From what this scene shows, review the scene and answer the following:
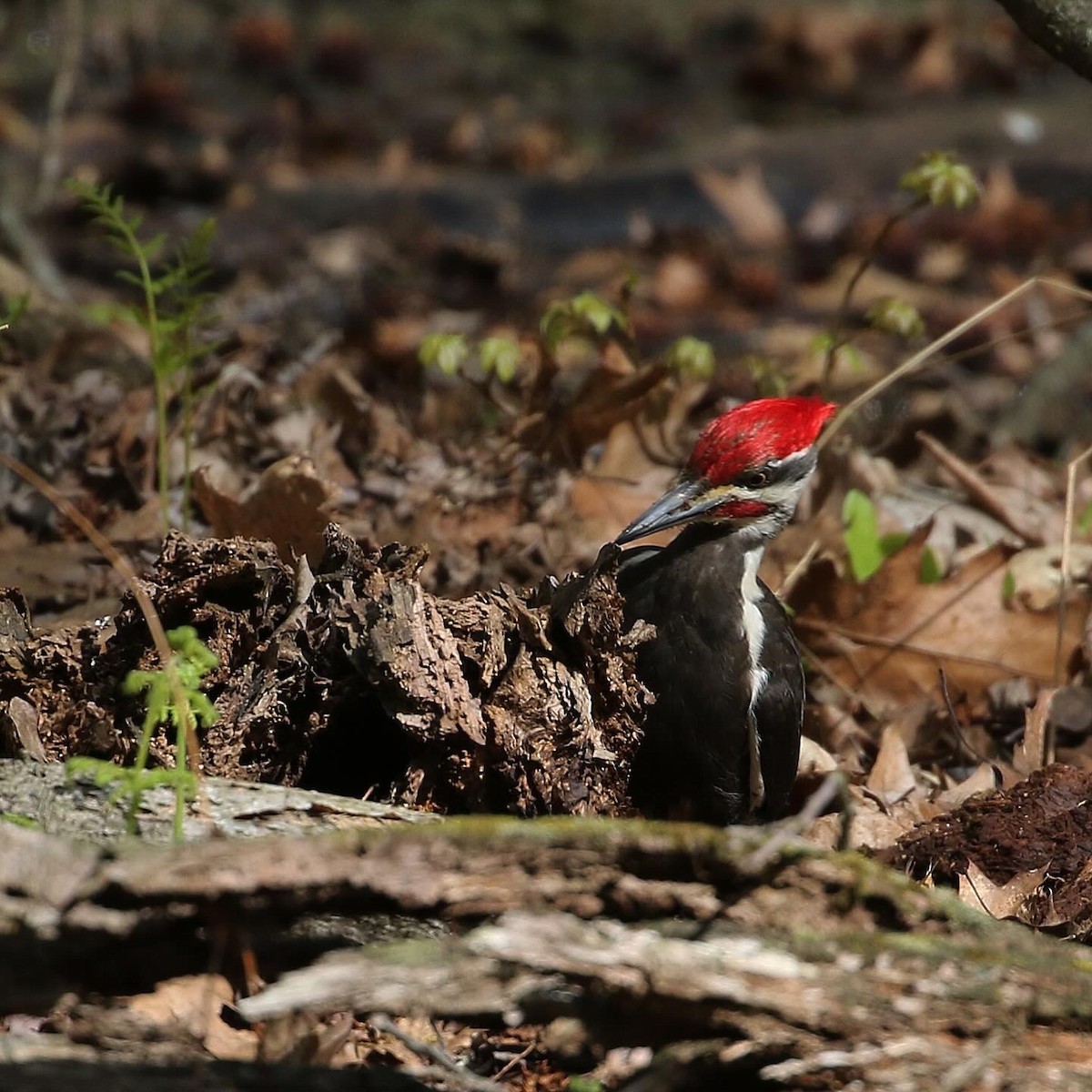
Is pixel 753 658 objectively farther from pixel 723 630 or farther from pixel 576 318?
pixel 576 318

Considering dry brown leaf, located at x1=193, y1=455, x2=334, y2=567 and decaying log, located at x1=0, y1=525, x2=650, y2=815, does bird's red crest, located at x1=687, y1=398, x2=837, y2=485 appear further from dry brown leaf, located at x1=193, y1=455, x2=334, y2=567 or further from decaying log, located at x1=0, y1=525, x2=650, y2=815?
dry brown leaf, located at x1=193, y1=455, x2=334, y2=567

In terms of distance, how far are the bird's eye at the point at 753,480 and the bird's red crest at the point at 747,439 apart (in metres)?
0.02

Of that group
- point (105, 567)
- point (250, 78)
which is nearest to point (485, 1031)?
point (105, 567)

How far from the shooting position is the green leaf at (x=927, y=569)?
4105 mm

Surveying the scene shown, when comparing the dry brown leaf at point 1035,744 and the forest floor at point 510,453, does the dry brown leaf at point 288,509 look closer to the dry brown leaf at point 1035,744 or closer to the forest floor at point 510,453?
the forest floor at point 510,453

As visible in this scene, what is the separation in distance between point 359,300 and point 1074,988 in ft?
20.2

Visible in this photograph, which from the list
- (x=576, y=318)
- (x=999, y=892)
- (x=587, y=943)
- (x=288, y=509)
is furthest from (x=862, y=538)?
(x=587, y=943)

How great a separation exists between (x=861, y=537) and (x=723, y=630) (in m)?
0.68

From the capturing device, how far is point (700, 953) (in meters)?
2.01

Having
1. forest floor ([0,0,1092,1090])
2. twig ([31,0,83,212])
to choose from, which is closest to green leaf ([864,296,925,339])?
forest floor ([0,0,1092,1090])

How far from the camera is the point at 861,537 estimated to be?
398 centimetres

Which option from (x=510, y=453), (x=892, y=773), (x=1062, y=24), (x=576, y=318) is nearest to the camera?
(x=1062, y=24)

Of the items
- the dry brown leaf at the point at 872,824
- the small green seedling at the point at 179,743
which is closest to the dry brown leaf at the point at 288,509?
the small green seedling at the point at 179,743

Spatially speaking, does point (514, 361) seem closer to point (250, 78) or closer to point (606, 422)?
point (606, 422)
